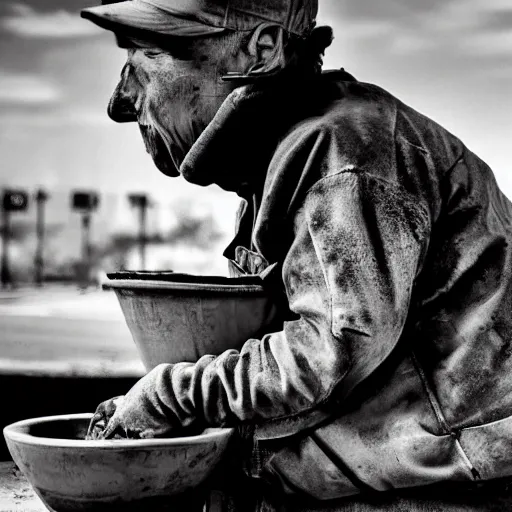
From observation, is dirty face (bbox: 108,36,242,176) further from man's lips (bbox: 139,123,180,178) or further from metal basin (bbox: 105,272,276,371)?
metal basin (bbox: 105,272,276,371)

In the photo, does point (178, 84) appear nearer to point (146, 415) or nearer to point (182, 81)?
point (182, 81)

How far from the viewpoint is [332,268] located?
134 centimetres

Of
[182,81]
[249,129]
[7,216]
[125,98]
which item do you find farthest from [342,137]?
[7,216]

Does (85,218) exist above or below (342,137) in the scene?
below

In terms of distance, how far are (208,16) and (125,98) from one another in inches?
9.6

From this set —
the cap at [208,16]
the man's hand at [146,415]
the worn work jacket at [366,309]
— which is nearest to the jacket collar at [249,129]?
the worn work jacket at [366,309]

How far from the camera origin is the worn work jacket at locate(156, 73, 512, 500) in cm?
135

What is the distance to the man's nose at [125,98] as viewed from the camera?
1630mm

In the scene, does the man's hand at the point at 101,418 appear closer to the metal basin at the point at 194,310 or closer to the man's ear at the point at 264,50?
the metal basin at the point at 194,310

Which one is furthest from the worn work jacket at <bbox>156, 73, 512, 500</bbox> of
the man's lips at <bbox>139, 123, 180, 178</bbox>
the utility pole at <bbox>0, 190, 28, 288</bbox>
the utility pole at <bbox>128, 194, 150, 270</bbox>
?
the utility pole at <bbox>0, 190, 28, 288</bbox>

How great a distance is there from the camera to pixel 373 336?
133cm

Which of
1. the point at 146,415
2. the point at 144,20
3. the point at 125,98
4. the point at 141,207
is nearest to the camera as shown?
the point at 146,415

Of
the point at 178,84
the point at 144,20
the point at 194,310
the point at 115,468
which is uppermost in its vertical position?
the point at 144,20

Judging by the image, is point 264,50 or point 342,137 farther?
point 264,50
